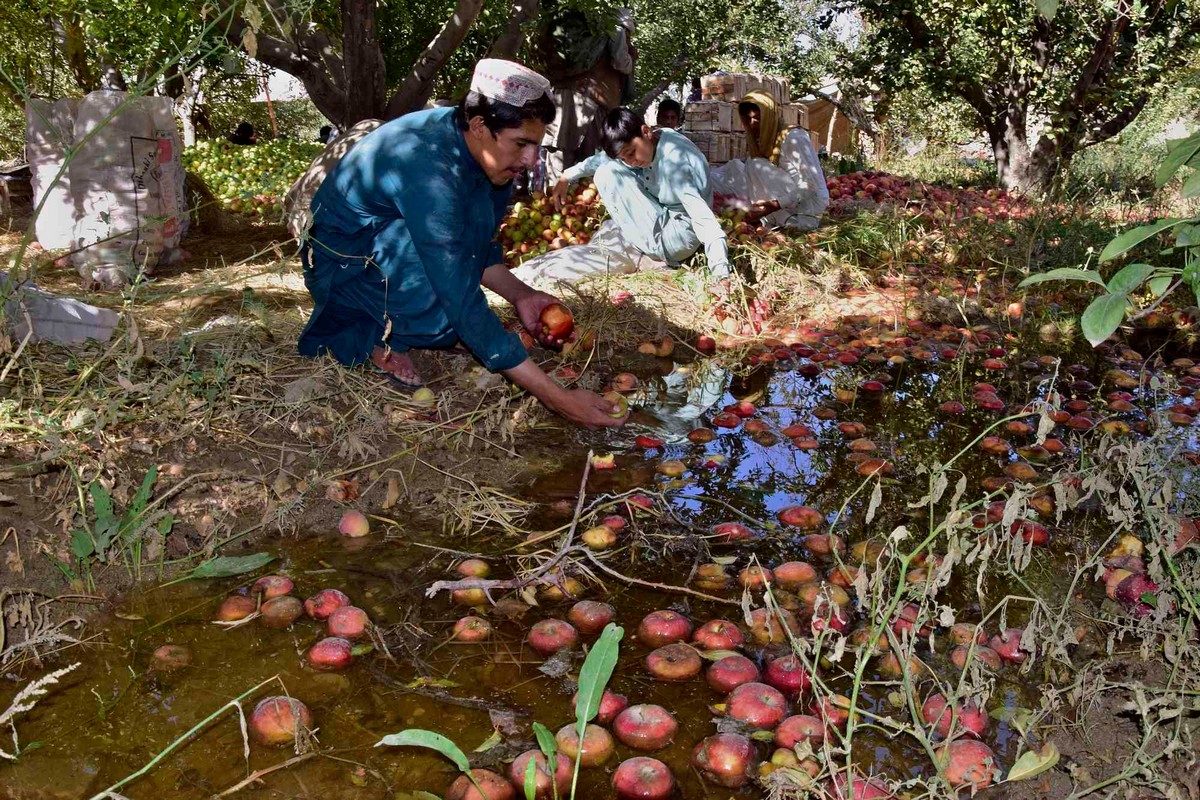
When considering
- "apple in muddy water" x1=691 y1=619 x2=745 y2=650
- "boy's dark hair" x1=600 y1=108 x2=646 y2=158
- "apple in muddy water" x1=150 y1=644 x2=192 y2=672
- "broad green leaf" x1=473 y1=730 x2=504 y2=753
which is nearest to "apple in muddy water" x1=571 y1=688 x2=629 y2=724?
"broad green leaf" x1=473 y1=730 x2=504 y2=753

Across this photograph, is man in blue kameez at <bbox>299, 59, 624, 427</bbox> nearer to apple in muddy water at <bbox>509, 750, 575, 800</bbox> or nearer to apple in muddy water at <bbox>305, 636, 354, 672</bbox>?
apple in muddy water at <bbox>305, 636, 354, 672</bbox>

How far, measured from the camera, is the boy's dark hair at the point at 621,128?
4.82m

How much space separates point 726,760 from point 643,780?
15 cm

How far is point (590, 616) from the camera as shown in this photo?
1962 millimetres

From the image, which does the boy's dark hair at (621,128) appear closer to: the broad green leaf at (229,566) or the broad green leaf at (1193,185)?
the broad green leaf at (229,566)

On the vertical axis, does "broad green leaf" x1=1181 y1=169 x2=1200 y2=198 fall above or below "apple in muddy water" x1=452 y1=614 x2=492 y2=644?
above

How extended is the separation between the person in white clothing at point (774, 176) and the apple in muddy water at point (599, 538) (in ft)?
14.4

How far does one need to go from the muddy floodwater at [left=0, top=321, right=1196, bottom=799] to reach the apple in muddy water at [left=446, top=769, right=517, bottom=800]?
0.17 feet

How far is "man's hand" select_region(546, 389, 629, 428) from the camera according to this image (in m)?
2.96

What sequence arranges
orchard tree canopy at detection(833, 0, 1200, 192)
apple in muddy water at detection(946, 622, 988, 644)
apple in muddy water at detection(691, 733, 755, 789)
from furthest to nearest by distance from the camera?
orchard tree canopy at detection(833, 0, 1200, 192)
apple in muddy water at detection(946, 622, 988, 644)
apple in muddy water at detection(691, 733, 755, 789)

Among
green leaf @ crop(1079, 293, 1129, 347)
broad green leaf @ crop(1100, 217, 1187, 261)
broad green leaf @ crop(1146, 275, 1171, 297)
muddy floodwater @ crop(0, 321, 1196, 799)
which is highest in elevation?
broad green leaf @ crop(1100, 217, 1187, 261)

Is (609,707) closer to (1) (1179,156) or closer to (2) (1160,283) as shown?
(2) (1160,283)

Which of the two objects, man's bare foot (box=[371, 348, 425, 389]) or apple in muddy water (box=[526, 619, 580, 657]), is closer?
apple in muddy water (box=[526, 619, 580, 657])

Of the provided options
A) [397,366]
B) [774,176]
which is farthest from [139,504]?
[774,176]
